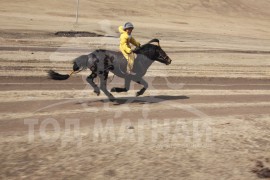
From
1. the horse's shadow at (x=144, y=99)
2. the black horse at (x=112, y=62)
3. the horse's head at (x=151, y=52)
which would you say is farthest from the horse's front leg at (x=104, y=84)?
the horse's head at (x=151, y=52)

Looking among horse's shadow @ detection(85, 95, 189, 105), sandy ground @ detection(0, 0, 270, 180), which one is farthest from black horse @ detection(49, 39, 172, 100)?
sandy ground @ detection(0, 0, 270, 180)

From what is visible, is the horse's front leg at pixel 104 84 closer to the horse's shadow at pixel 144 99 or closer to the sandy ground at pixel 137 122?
the horse's shadow at pixel 144 99

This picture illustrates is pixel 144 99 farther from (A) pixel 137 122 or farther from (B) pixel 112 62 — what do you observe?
(A) pixel 137 122

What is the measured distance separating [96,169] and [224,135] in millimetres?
3494

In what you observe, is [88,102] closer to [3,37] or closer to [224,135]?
[224,135]

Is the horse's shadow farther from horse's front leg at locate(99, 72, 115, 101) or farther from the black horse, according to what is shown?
the black horse

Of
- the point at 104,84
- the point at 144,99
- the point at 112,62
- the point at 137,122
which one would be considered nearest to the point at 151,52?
the point at 112,62

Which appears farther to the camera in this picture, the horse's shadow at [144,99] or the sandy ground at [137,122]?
the horse's shadow at [144,99]

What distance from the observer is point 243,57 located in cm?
2545

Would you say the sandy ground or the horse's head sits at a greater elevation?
the horse's head

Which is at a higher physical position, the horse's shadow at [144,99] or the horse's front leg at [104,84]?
the horse's front leg at [104,84]

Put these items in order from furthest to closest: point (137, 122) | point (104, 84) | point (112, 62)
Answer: point (104, 84) → point (112, 62) → point (137, 122)

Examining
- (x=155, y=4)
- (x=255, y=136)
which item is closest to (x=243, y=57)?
(x=255, y=136)

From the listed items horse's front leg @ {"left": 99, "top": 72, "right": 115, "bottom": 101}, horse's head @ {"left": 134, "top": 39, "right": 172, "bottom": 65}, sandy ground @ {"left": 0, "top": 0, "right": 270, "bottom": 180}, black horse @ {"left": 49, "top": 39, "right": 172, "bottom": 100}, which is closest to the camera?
sandy ground @ {"left": 0, "top": 0, "right": 270, "bottom": 180}
